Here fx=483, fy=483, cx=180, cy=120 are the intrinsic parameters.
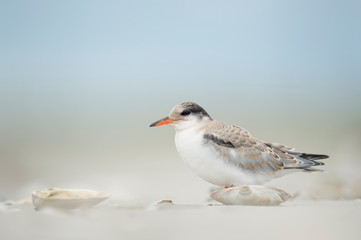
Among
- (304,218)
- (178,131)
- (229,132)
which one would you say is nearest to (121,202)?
(178,131)

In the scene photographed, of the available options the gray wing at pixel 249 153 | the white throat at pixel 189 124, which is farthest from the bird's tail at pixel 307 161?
the white throat at pixel 189 124

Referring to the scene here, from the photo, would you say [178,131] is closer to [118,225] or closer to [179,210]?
[179,210]

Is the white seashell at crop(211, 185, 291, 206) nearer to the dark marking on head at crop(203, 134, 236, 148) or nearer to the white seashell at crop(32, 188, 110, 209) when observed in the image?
the dark marking on head at crop(203, 134, 236, 148)

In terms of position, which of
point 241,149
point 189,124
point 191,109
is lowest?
point 241,149

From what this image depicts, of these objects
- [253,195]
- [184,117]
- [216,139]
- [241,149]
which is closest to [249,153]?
[241,149]

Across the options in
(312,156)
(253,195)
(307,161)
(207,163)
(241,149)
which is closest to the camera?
(253,195)

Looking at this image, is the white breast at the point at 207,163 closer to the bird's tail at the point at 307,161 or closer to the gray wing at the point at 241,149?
the gray wing at the point at 241,149

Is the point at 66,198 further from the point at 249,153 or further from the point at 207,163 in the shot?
the point at 249,153
